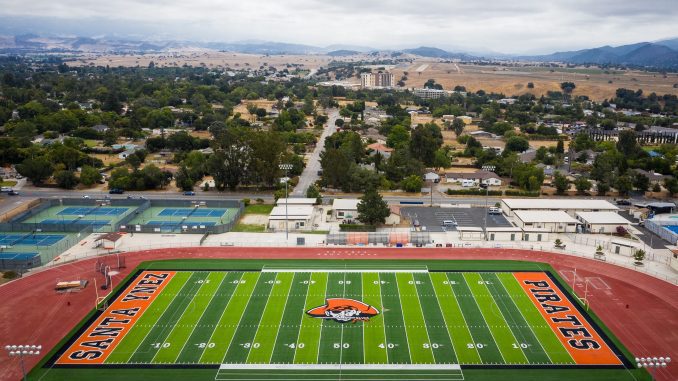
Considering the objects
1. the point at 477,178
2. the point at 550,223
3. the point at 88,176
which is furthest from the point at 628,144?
the point at 88,176

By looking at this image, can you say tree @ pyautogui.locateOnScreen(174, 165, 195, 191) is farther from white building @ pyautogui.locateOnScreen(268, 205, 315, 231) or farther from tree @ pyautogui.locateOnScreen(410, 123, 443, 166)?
tree @ pyautogui.locateOnScreen(410, 123, 443, 166)

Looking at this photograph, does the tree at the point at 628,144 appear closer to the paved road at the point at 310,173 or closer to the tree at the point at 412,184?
the tree at the point at 412,184

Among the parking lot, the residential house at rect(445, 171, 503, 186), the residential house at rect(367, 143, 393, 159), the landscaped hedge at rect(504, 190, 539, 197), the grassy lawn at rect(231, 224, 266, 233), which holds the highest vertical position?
the residential house at rect(367, 143, 393, 159)

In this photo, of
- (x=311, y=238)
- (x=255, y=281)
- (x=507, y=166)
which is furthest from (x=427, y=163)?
(x=255, y=281)

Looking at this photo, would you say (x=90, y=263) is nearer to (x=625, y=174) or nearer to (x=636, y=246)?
(x=636, y=246)

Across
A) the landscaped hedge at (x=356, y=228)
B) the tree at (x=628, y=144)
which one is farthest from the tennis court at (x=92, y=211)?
the tree at (x=628, y=144)

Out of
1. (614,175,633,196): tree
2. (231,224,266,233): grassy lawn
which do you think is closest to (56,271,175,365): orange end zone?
(231,224,266,233): grassy lawn

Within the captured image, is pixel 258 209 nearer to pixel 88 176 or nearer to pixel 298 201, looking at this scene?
pixel 298 201
